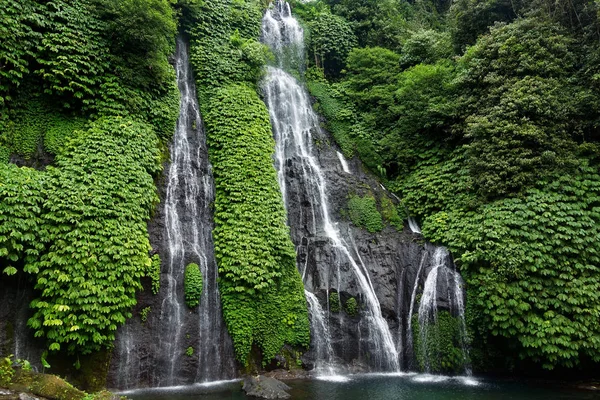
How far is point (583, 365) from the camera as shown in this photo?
9.94 m

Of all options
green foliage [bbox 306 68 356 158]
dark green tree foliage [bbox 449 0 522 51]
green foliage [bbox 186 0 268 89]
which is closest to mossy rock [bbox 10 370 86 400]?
green foliage [bbox 186 0 268 89]

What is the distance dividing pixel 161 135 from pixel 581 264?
13.4 metres

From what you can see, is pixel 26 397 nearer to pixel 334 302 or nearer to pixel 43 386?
pixel 43 386

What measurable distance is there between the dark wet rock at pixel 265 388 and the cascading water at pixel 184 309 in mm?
1502

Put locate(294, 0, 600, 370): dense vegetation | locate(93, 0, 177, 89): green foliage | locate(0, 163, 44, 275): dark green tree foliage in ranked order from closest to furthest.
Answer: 1. locate(0, 163, 44, 275): dark green tree foliage
2. locate(294, 0, 600, 370): dense vegetation
3. locate(93, 0, 177, 89): green foliage

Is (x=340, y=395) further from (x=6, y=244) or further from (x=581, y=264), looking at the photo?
(x=6, y=244)

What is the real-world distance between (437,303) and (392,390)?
341 centimetres

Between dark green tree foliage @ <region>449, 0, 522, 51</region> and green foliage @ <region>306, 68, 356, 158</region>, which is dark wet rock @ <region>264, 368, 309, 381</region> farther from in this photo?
dark green tree foliage @ <region>449, 0, 522, 51</region>

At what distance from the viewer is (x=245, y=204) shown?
12406mm

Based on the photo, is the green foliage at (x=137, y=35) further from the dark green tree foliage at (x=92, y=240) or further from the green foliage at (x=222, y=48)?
the green foliage at (x=222, y=48)

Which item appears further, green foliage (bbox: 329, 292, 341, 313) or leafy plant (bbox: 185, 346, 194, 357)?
green foliage (bbox: 329, 292, 341, 313)

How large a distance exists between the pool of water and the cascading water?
0.50 metres

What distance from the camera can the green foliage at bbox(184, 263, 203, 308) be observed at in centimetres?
1061

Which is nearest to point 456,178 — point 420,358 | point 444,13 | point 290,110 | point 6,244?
point 420,358
